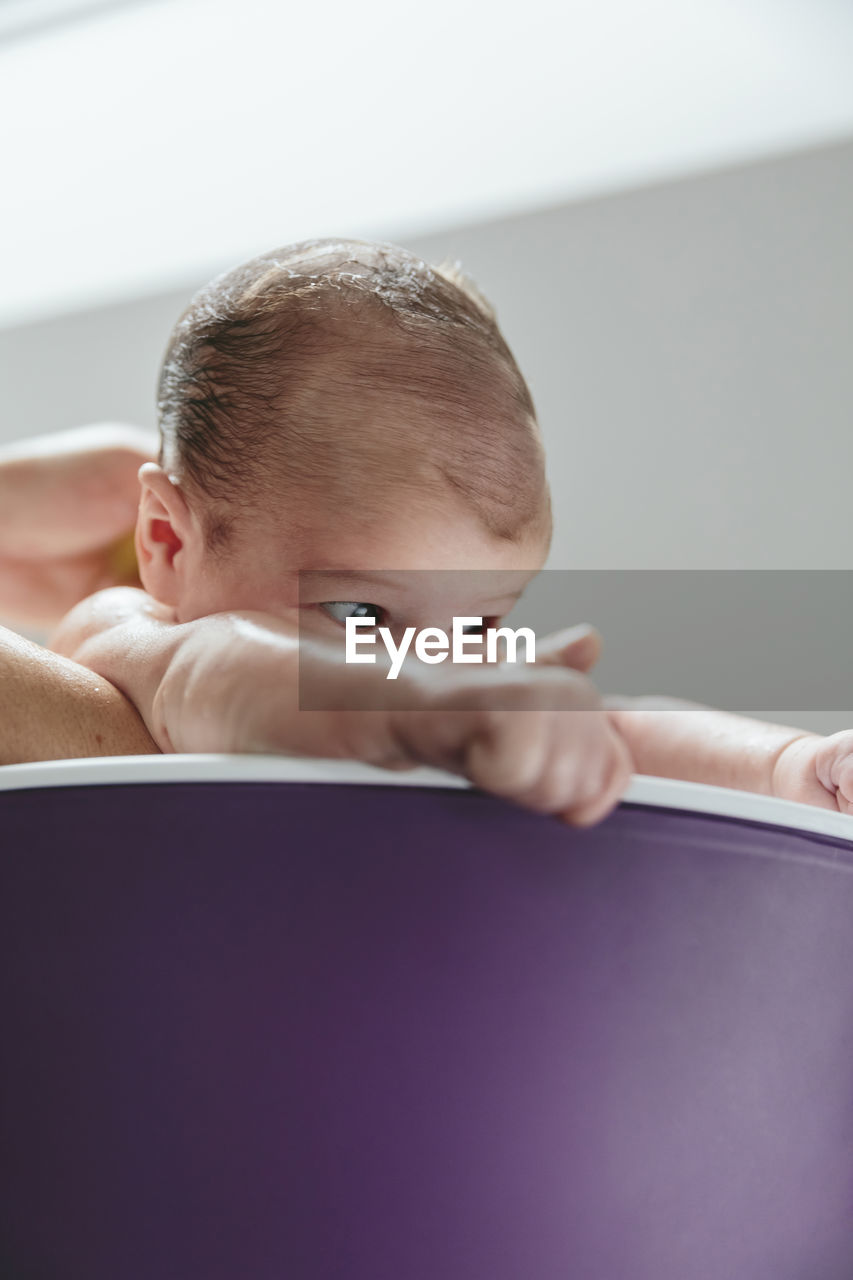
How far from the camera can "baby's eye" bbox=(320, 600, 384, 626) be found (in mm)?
521

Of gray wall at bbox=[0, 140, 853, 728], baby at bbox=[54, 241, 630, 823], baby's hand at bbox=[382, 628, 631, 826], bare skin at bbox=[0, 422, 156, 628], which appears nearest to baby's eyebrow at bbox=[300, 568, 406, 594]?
baby at bbox=[54, 241, 630, 823]

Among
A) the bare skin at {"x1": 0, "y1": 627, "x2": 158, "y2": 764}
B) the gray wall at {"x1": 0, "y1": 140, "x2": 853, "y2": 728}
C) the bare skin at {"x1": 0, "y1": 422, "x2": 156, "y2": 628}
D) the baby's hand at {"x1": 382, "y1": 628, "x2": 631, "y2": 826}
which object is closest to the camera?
the baby's hand at {"x1": 382, "y1": 628, "x2": 631, "y2": 826}

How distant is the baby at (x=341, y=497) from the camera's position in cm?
51

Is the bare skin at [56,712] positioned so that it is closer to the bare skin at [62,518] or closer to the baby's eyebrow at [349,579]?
the baby's eyebrow at [349,579]

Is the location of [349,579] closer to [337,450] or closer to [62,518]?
[337,450]

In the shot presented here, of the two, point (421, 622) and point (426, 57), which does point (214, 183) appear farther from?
point (421, 622)

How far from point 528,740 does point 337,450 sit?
0.94ft

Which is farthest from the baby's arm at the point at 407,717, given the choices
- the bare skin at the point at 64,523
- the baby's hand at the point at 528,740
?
the bare skin at the point at 64,523

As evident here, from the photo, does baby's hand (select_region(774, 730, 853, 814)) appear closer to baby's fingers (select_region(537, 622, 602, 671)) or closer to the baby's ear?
baby's fingers (select_region(537, 622, 602, 671))

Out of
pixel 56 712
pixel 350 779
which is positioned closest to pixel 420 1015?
pixel 350 779

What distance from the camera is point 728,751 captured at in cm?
56

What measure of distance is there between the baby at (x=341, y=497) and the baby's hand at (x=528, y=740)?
108mm

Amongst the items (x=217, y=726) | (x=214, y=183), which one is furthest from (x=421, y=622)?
(x=214, y=183)

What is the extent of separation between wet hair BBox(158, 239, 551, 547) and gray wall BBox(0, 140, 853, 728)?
101 centimetres
